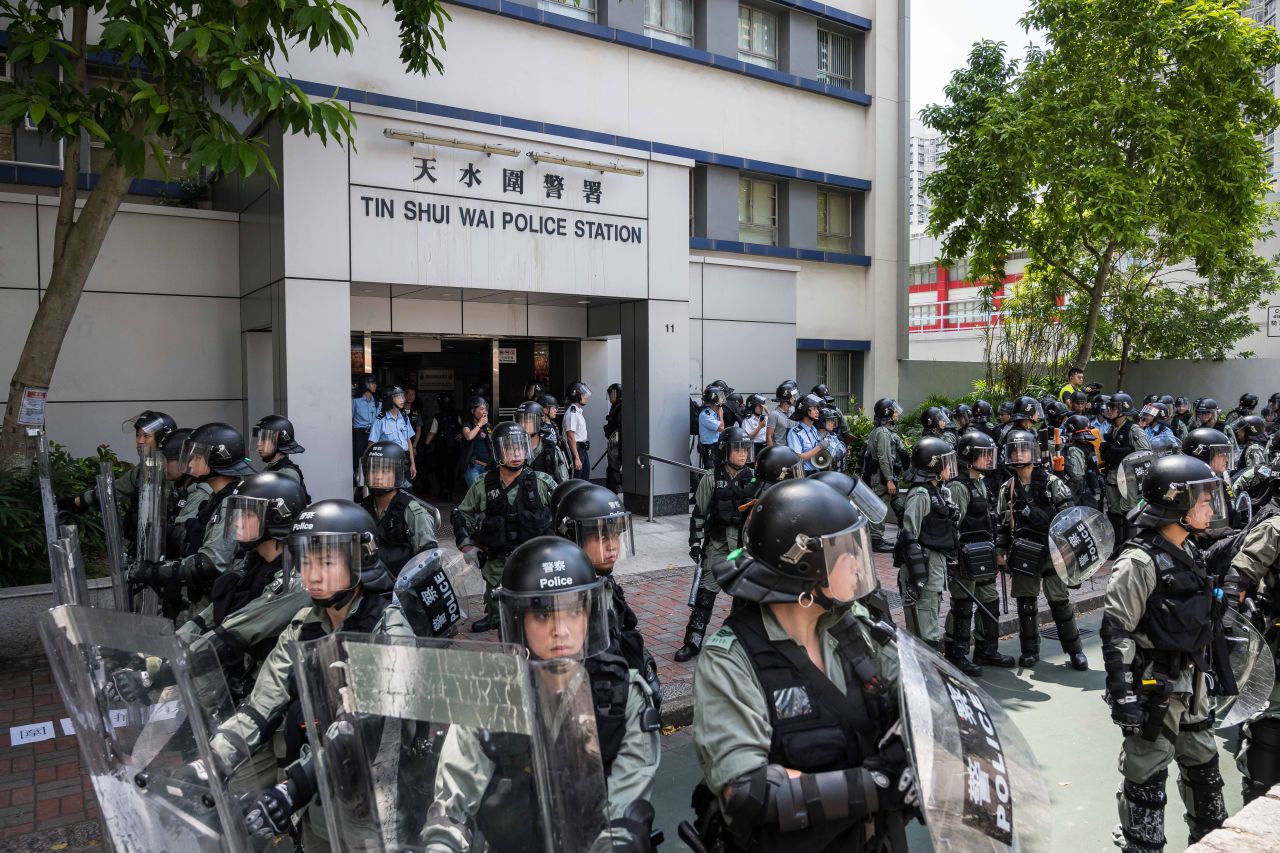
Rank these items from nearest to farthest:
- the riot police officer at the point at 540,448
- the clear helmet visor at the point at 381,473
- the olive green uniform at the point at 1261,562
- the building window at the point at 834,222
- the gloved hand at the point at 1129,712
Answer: the gloved hand at the point at 1129,712 → the olive green uniform at the point at 1261,562 → the clear helmet visor at the point at 381,473 → the riot police officer at the point at 540,448 → the building window at the point at 834,222

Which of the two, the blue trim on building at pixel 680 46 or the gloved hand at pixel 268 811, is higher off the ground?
the blue trim on building at pixel 680 46

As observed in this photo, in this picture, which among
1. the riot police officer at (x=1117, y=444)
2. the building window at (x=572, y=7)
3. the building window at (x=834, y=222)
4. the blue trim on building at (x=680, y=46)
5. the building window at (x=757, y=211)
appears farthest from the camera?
the building window at (x=834, y=222)

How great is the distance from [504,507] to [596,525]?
270 centimetres

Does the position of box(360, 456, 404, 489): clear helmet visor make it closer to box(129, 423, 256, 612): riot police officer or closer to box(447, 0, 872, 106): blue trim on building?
→ box(129, 423, 256, 612): riot police officer

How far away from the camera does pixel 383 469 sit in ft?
19.1

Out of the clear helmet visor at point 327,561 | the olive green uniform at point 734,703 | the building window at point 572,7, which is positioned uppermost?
the building window at point 572,7

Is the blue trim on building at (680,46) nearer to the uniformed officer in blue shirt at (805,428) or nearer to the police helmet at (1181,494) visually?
the uniformed officer in blue shirt at (805,428)

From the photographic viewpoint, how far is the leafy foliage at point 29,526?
7.02 m

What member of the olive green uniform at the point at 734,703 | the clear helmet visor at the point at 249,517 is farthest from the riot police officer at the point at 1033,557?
the clear helmet visor at the point at 249,517

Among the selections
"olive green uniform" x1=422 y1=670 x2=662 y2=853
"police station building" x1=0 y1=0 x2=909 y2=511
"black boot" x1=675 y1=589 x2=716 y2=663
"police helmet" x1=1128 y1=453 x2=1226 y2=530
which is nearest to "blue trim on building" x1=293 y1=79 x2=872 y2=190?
"police station building" x1=0 y1=0 x2=909 y2=511

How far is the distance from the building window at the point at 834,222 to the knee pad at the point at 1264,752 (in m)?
14.4

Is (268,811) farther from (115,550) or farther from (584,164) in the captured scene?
(584,164)

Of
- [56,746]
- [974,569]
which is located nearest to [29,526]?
[56,746]

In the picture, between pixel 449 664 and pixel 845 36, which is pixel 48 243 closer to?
pixel 449 664
